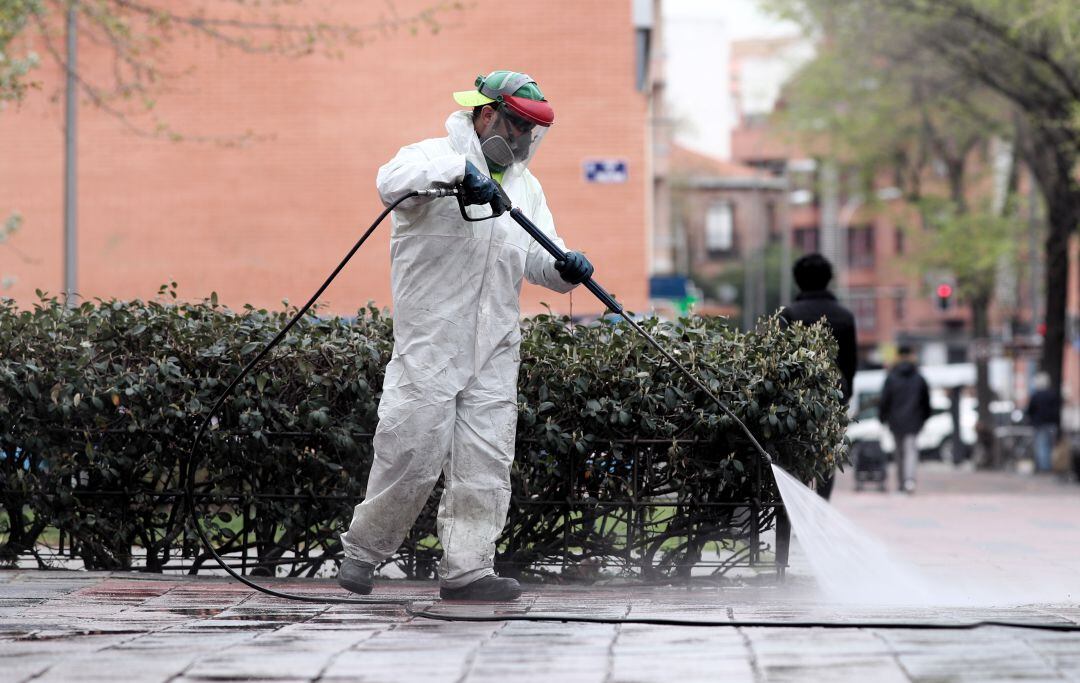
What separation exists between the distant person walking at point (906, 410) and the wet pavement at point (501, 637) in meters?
10.8

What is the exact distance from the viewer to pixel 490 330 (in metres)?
5.54

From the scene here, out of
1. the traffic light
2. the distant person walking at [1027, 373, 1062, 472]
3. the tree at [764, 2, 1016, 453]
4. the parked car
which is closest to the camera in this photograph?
the tree at [764, 2, 1016, 453]

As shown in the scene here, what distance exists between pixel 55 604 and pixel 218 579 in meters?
1.11

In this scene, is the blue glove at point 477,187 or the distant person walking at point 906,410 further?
the distant person walking at point 906,410

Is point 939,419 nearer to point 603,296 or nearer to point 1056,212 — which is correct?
point 1056,212

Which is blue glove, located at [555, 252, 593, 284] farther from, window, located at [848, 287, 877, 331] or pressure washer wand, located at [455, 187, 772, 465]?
window, located at [848, 287, 877, 331]

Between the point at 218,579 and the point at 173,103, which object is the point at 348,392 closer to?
the point at 218,579

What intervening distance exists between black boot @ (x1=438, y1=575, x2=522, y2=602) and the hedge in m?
0.74

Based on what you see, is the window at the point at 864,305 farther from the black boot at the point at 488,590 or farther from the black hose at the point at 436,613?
the black boot at the point at 488,590

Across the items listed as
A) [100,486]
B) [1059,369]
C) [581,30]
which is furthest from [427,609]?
[1059,369]

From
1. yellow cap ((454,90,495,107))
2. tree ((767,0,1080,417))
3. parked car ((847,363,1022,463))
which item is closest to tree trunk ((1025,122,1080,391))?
tree ((767,0,1080,417))

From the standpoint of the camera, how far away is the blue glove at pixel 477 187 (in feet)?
17.3

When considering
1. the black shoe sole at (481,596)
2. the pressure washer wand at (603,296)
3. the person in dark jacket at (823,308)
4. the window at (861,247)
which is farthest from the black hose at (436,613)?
the window at (861,247)

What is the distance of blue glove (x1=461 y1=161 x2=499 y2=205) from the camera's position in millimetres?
5258
